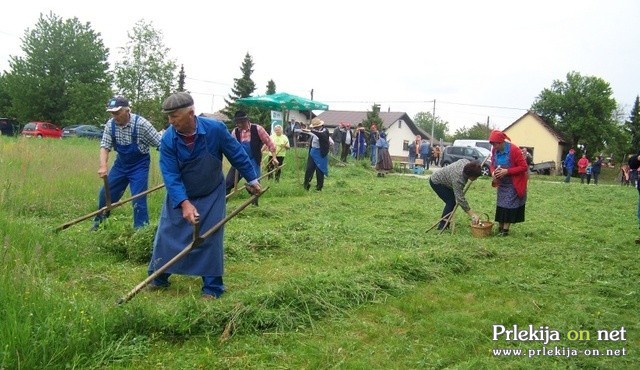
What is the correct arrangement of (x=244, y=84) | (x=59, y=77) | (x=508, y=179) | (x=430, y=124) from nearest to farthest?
(x=508, y=179) < (x=59, y=77) < (x=244, y=84) < (x=430, y=124)

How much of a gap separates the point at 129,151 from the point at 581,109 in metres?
50.2

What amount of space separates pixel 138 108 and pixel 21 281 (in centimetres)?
3010

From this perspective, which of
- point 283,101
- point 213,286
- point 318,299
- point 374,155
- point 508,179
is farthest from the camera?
point 374,155

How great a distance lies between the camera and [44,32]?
4075 centimetres

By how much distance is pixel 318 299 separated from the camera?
3.81m

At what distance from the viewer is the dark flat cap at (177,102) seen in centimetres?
386

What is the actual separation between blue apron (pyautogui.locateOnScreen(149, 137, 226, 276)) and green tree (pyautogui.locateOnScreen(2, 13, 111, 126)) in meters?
37.9

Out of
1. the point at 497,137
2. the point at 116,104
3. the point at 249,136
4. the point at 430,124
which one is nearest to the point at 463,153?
the point at 249,136

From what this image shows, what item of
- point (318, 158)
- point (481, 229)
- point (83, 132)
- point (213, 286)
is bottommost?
point (213, 286)

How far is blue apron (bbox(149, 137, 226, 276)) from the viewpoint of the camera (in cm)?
403

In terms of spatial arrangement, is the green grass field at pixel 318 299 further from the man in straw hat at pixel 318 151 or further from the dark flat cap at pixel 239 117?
the man in straw hat at pixel 318 151

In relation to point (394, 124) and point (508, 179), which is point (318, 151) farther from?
point (394, 124)

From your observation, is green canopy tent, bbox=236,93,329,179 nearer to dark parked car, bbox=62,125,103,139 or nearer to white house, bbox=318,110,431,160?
dark parked car, bbox=62,125,103,139

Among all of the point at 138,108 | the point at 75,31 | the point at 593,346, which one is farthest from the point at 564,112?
the point at 593,346
